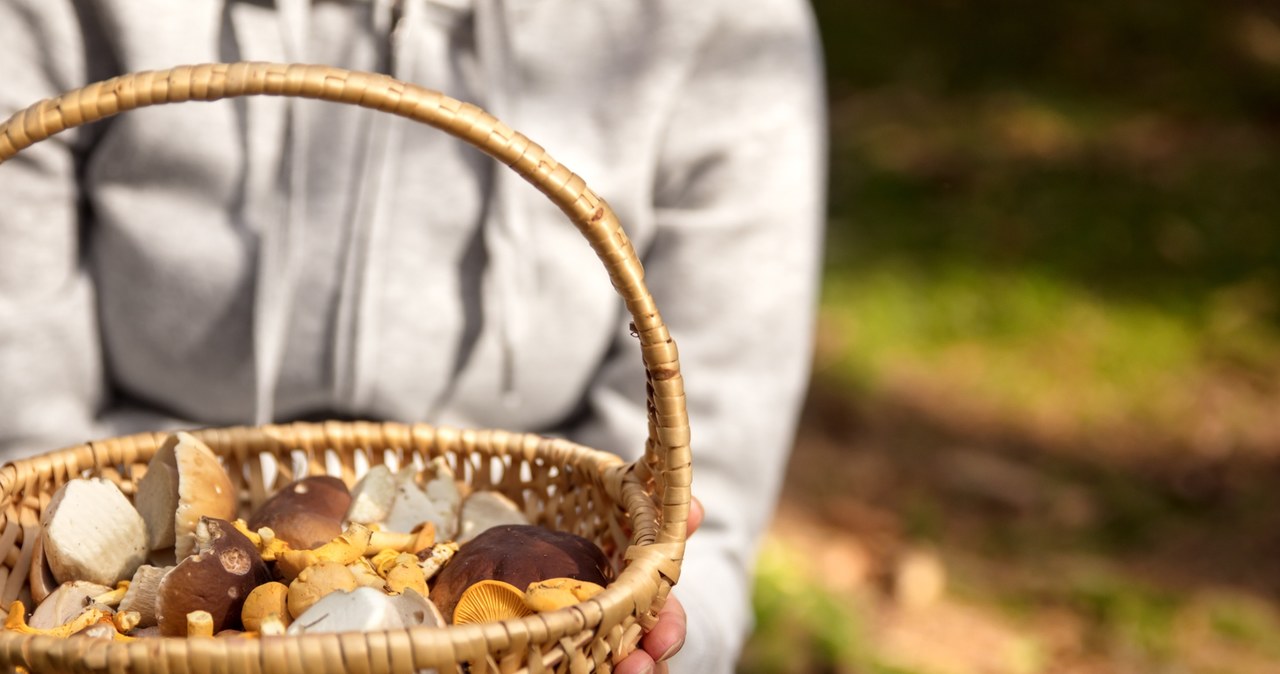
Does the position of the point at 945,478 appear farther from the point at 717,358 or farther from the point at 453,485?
the point at 453,485

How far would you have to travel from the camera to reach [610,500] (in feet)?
2.78

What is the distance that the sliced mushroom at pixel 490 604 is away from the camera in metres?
0.67

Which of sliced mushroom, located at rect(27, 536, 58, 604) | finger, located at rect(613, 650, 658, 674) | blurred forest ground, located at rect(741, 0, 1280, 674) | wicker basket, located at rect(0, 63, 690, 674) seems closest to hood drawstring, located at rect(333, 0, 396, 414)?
wicker basket, located at rect(0, 63, 690, 674)

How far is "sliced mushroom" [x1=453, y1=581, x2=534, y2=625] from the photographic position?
2.20ft

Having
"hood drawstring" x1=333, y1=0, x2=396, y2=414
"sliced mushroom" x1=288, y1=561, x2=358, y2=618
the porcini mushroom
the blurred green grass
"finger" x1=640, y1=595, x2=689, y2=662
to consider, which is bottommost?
the porcini mushroom

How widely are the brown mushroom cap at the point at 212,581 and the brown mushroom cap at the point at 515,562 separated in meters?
0.11

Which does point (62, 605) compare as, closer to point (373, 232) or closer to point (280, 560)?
point (280, 560)

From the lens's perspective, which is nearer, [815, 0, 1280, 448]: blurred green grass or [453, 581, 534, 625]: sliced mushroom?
[453, 581, 534, 625]: sliced mushroom

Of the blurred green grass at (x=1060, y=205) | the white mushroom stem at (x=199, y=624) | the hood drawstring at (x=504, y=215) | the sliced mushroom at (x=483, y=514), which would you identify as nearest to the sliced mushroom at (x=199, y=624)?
the white mushroom stem at (x=199, y=624)

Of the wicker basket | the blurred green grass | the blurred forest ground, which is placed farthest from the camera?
the blurred green grass

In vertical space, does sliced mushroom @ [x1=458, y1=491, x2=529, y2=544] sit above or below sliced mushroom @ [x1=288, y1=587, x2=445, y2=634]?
above

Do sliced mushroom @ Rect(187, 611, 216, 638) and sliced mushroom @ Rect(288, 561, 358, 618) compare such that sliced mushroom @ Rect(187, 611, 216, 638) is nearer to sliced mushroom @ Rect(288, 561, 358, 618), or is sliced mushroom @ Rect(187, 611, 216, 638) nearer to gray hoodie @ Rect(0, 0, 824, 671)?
sliced mushroom @ Rect(288, 561, 358, 618)

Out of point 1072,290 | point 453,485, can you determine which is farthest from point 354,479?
point 1072,290

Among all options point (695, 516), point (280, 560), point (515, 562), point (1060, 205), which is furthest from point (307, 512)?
point (1060, 205)
